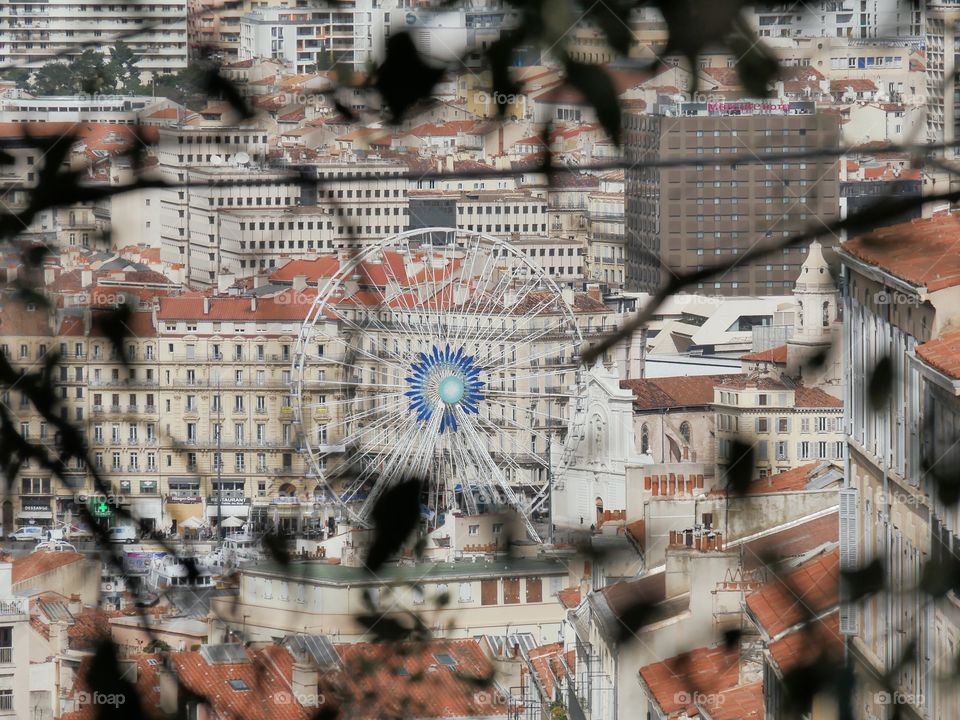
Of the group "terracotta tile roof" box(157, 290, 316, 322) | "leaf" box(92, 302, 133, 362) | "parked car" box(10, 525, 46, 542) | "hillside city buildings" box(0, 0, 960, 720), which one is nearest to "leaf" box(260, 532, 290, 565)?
"hillside city buildings" box(0, 0, 960, 720)

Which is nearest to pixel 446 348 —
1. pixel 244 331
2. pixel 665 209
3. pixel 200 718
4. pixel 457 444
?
pixel 457 444

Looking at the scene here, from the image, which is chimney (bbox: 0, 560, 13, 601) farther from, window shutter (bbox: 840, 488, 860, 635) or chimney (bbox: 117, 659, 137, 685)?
chimney (bbox: 117, 659, 137, 685)

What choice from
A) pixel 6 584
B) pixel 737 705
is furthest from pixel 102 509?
pixel 6 584

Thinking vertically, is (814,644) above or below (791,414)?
above

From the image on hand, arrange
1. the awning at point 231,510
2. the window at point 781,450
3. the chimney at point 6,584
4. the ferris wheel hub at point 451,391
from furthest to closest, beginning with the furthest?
the ferris wheel hub at point 451,391
the awning at point 231,510
the window at point 781,450
the chimney at point 6,584

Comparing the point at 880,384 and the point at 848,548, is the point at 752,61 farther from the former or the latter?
the point at 848,548

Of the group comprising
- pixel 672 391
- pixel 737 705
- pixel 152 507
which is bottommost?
pixel 152 507

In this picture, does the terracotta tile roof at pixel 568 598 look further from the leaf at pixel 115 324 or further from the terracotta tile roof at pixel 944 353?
the leaf at pixel 115 324

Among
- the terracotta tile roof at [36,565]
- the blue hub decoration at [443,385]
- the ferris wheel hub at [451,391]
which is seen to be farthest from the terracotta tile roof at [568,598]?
the ferris wheel hub at [451,391]
